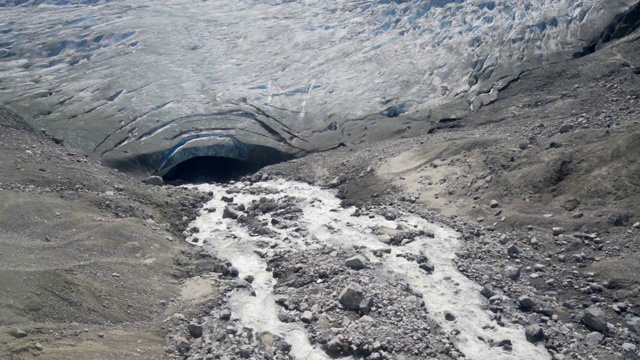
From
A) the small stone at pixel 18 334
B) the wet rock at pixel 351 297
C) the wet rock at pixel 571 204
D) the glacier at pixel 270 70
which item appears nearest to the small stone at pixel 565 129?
the wet rock at pixel 571 204

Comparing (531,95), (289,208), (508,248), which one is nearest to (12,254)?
(289,208)

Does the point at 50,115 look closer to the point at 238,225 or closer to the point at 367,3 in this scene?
the point at 238,225

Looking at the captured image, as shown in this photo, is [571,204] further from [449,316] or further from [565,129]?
[449,316]

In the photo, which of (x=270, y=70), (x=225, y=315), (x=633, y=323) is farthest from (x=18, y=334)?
(x=270, y=70)

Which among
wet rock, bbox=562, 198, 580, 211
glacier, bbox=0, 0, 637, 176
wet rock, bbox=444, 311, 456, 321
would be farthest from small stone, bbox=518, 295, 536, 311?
glacier, bbox=0, 0, 637, 176

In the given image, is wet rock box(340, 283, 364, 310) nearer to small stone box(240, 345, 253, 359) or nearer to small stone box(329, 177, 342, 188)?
small stone box(240, 345, 253, 359)
